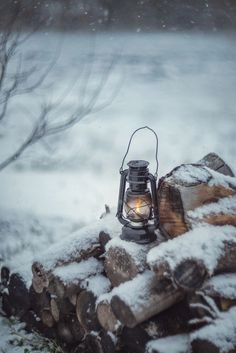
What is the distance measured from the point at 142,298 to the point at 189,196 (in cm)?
93

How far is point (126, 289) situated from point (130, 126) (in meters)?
6.56

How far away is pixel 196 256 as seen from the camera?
2.64m

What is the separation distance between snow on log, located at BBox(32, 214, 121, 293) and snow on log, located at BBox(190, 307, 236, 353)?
133 centimetres

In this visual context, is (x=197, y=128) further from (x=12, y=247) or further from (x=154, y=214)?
(x=154, y=214)

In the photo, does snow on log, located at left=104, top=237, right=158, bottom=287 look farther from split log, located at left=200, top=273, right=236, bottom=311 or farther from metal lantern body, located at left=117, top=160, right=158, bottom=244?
split log, located at left=200, top=273, right=236, bottom=311

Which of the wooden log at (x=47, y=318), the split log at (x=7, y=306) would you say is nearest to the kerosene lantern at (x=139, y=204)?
the wooden log at (x=47, y=318)

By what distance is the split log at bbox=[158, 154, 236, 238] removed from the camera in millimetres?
3088

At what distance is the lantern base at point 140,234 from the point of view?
10.8 feet

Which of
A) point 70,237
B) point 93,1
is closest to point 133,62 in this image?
point 93,1

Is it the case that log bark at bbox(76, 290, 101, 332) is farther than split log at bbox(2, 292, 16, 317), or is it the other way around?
split log at bbox(2, 292, 16, 317)

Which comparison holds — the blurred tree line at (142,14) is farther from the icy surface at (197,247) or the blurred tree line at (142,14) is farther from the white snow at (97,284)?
the icy surface at (197,247)

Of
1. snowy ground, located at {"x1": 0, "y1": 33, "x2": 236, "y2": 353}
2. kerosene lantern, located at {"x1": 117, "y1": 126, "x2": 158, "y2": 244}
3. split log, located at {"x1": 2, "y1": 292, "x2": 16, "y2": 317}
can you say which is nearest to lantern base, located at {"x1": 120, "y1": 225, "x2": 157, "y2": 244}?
kerosene lantern, located at {"x1": 117, "y1": 126, "x2": 158, "y2": 244}

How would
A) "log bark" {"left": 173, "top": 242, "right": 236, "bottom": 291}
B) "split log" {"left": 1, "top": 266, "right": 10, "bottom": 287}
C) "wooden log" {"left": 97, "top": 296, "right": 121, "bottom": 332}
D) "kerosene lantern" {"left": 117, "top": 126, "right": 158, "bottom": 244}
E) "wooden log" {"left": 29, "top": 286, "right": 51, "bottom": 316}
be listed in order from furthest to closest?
"split log" {"left": 1, "top": 266, "right": 10, "bottom": 287} → "wooden log" {"left": 29, "top": 286, "right": 51, "bottom": 316} → "kerosene lantern" {"left": 117, "top": 126, "right": 158, "bottom": 244} → "wooden log" {"left": 97, "top": 296, "right": 121, "bottom": 332} → "log bark" {"left": 173, "top": 242, "right": 236, "bottom": 291}

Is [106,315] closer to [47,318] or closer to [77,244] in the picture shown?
[77,244]
